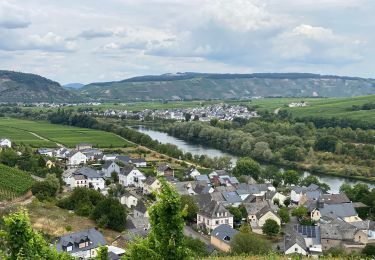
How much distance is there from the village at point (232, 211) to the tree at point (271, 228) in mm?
110

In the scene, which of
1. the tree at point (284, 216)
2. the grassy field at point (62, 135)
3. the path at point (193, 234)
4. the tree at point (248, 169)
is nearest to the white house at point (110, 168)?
the tree at point (248, 169)

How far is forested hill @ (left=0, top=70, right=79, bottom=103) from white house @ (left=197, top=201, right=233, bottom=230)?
145 metres

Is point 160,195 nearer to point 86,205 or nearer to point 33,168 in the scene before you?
point 86,205

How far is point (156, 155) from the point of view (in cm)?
5650

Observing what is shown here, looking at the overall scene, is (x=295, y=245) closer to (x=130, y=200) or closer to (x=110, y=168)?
(x=130, y=200)

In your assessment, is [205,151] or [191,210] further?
[205,151]

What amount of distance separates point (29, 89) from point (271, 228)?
538 ft

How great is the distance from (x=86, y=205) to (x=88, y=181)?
10.8 meters

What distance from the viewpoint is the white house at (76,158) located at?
168 ft

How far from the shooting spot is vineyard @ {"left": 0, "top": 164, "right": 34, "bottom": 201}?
31.6m

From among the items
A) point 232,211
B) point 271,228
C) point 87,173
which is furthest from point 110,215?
point 87,173

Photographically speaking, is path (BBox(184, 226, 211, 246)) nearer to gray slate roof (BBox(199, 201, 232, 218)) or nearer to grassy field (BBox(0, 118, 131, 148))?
gray slate roof (BBox(199, 201, 232, 218))

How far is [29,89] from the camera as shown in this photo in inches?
6929

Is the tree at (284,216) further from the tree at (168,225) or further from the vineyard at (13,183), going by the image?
the tree at (168,225)
